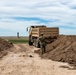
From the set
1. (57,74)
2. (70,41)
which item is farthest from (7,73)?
(70,41)

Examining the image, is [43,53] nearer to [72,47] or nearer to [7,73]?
[72,47]

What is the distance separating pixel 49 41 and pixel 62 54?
9.86 meters

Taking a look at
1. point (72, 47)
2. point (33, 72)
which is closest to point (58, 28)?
point (72, 47)

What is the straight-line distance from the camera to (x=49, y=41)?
31734mm

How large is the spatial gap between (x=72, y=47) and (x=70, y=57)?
231cm

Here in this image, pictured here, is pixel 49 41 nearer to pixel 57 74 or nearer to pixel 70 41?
pixel 70 41

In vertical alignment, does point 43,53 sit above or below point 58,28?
below

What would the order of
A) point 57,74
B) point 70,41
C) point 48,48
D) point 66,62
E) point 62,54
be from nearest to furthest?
point 57,74 → point 66,62 → point 62,54 → point 70,41 → point 48,48

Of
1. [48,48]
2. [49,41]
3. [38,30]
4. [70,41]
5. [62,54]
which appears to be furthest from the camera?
[38,30]

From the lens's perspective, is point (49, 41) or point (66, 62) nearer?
point (66, 62)

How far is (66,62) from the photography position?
65.4 ft

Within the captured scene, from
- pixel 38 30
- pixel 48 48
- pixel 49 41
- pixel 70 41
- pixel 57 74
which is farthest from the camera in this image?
pixel 38 30

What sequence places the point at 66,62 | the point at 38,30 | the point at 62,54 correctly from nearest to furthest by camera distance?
the point at 66,62 → the point at 62,54 → the point at 38,30

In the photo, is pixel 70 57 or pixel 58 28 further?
pixel 58 28
